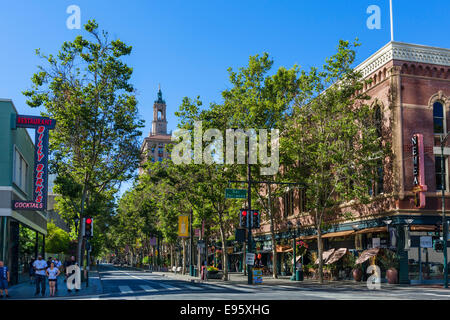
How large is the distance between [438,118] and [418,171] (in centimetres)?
515

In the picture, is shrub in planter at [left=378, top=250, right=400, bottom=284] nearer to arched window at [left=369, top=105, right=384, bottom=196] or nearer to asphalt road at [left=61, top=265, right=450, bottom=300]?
asphalt road at [left=61, top=265, right=450, bottom=300]

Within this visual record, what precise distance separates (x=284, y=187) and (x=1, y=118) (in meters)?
22.3

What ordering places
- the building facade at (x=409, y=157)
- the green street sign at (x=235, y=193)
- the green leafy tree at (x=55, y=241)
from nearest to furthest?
1. the green street sign at (x=235, y=193)
2. the building facade at (x=409, y=157)
3. the green leafy tree at (x=55, y=241)

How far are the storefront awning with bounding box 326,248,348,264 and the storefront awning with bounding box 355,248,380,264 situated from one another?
3.83m

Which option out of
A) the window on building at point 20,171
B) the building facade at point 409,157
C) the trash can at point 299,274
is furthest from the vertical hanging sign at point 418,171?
the window on building at point 20,171

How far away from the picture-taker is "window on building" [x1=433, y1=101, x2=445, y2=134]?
35.3 m

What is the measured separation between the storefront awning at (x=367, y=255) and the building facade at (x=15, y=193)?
22425 millimetres

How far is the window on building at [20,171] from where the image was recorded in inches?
1204

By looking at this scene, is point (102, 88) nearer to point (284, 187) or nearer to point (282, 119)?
point (282, 119)

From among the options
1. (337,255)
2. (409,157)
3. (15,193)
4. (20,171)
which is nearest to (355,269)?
(337,255)

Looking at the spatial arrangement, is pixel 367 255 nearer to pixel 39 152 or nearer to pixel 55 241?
pixel 39 152

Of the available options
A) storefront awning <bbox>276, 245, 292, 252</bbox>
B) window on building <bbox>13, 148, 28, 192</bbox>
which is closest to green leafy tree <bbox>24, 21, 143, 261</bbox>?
window on building <bbox>13, 148, 28, 192</bbox>

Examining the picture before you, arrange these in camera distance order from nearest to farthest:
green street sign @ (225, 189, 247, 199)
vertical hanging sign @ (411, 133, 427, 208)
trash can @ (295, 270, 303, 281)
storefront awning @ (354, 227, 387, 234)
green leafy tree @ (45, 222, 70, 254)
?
green street sign @ (225, 189, 247, 199) → vertical hanging sign @ (411, 133, 427, 208) → storefront awning @ (354, 227, 387, 234) → trash can @ (295, 270, 303, 281) → green leafy tree @ (45, 222, 70, 254)

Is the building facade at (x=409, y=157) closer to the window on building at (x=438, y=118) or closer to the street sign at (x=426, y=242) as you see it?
the window on building at (x=438, y=118)
